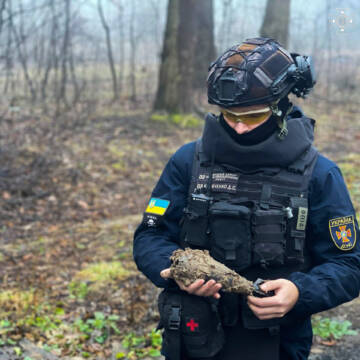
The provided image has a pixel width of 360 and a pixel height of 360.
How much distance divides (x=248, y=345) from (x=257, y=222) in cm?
56

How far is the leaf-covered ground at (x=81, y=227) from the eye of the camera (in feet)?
13.5

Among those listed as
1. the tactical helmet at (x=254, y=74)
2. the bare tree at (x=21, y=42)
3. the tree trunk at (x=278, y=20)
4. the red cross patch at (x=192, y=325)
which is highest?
the tree trunk at (x=278, y=20)

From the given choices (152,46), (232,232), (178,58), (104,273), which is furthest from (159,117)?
(152,46)

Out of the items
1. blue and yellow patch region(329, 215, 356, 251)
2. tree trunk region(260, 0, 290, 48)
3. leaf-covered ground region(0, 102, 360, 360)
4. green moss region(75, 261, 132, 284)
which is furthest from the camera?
tree trunk region(260, 0, 290, 48)

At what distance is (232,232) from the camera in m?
2.00

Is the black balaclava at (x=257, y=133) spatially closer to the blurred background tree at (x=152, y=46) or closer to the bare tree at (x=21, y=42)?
the blurred background tree at (x=152, y=46)

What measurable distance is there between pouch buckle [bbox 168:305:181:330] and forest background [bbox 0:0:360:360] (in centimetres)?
202

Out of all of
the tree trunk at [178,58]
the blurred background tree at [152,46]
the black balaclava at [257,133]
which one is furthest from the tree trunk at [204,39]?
the black balaclava at [257,133]

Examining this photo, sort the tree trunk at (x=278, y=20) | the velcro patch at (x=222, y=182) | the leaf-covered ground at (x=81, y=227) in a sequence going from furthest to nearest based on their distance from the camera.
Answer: the tree trunk at (x=278, y=20), the leaf-covered ground at (x=81, y=227), the velcro patch at (x=222, y=182)

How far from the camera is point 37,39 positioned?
14797mm

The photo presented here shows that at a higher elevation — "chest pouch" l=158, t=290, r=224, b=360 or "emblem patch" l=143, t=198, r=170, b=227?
"emblem patch" l=143, t=198, r=170, b=227

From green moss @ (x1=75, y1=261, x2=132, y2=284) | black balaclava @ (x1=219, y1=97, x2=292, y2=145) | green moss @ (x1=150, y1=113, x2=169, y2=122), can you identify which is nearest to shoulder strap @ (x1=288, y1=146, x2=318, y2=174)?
black balaclava @ (x1=219, y1=97, x2=292, y2=145)

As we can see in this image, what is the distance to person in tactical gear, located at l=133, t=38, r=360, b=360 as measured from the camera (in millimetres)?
1972

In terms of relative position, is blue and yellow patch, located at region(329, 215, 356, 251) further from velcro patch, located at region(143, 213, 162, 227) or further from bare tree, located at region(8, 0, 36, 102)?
bare tree, located at region(8, 0, 36, 102)
